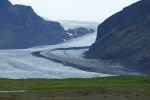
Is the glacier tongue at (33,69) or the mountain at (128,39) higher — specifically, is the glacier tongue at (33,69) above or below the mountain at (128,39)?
above

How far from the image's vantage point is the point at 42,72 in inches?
4181

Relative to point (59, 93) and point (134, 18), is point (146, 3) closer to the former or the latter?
point (134, 18)

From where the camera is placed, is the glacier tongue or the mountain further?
the mountain

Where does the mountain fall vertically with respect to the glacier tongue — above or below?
below

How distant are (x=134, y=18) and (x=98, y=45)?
15.3 m

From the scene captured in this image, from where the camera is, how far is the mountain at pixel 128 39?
152163 millimetres

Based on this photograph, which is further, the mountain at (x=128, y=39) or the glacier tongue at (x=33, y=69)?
the mountain at (x=128, y=39)

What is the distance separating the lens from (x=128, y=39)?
171375mm

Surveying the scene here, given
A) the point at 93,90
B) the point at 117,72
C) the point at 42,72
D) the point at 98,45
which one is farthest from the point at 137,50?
the point at 93,90

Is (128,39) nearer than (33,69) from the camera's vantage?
No

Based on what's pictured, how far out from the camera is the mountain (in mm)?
152163

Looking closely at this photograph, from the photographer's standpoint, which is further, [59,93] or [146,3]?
[146,3]

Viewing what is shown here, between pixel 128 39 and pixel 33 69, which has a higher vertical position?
pixel 33 69

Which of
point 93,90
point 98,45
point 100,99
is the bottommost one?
point 98,45
